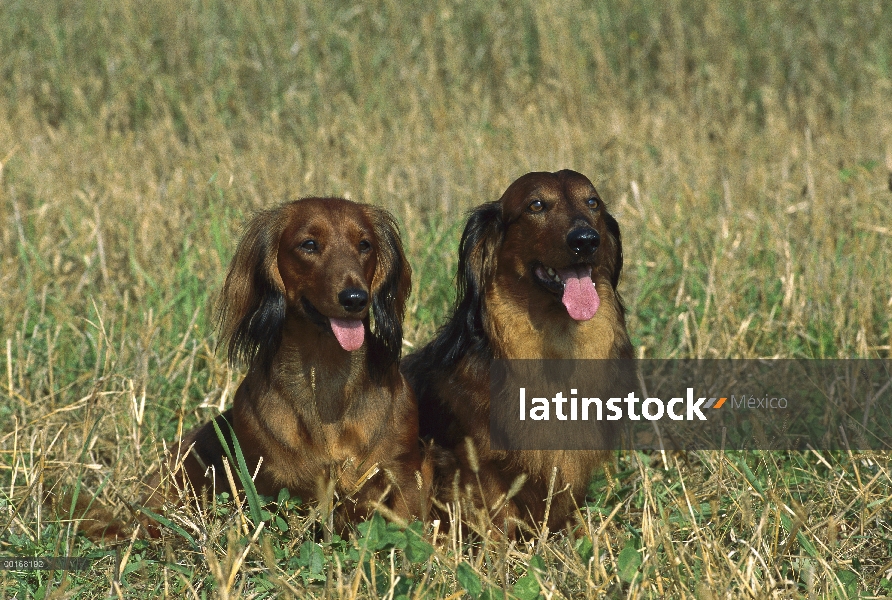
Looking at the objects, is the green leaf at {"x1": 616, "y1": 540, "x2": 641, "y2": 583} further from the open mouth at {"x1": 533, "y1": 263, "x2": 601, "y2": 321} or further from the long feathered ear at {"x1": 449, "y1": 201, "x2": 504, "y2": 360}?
the long feathered ear at {"x1": 449, "y1": 201, "x2": 504, "y2": 360}

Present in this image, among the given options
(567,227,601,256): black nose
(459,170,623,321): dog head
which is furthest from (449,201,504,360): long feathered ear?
(567,227,601,256): black nose

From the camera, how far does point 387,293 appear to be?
3.59 m

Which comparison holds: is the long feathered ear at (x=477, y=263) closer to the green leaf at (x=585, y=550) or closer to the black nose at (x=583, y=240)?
the black nose at (x=583, y=240)

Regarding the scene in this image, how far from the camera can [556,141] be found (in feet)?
22.6

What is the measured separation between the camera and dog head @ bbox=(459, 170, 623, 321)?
11.4ft

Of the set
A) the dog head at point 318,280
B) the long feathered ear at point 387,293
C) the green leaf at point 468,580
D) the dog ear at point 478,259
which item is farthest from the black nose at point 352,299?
the green leaf at point 468,580

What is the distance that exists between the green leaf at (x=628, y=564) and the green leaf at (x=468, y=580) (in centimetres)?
38

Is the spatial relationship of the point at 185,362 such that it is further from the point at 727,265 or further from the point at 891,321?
the point at 891,321

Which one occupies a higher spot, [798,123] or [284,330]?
[798,123]

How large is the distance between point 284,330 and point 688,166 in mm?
3875

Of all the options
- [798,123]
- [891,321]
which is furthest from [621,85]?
[891,321]

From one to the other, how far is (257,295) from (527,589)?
4.24 feet

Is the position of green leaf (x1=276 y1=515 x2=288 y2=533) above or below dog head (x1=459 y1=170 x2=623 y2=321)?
below

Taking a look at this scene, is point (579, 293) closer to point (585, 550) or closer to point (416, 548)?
point (585, 550)
